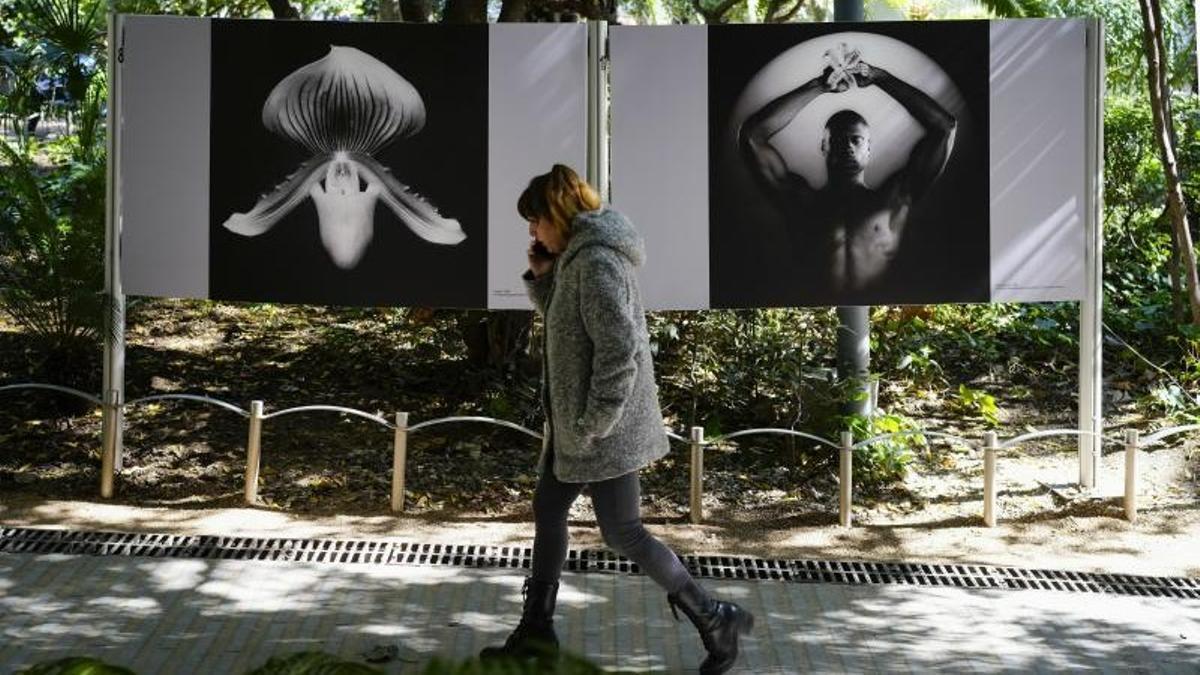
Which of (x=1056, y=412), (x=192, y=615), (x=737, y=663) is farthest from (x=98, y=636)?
(x=1056, y=412)

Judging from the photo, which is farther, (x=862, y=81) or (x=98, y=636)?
(x=862, y=81)

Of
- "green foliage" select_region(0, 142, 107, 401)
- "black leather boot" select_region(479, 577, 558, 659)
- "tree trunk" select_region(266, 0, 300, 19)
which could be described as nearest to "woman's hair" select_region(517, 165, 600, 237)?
"black leather boot" select_region(479, 577, 558, 659)

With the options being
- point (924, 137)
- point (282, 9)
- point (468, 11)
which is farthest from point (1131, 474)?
point (282, 9)

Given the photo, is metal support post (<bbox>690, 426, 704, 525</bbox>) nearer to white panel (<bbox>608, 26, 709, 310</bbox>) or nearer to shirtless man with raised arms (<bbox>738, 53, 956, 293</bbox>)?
white panel (<bbox>608, 26, 709, 310</bbox>)

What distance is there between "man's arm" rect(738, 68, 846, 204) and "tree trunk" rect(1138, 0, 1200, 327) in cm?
234

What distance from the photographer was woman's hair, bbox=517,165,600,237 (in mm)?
5852

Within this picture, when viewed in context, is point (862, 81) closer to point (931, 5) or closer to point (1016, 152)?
point (1016, 152)

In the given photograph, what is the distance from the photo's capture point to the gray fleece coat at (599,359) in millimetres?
5656

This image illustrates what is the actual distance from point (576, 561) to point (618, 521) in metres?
1.81

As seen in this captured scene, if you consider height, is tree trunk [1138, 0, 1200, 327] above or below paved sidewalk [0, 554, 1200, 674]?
above

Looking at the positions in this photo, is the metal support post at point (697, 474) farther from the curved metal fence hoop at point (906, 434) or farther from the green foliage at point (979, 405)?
the green foliage at point (979, 405)

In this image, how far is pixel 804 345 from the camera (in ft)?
Answer: 34.5

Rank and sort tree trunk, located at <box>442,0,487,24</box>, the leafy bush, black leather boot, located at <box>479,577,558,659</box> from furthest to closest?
tree trunk, located at <box>442,0,487,24</box> < the leafy bush < black leather boot, located at <box>479,577,558,659</box>

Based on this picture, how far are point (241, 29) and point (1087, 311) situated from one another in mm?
4708
